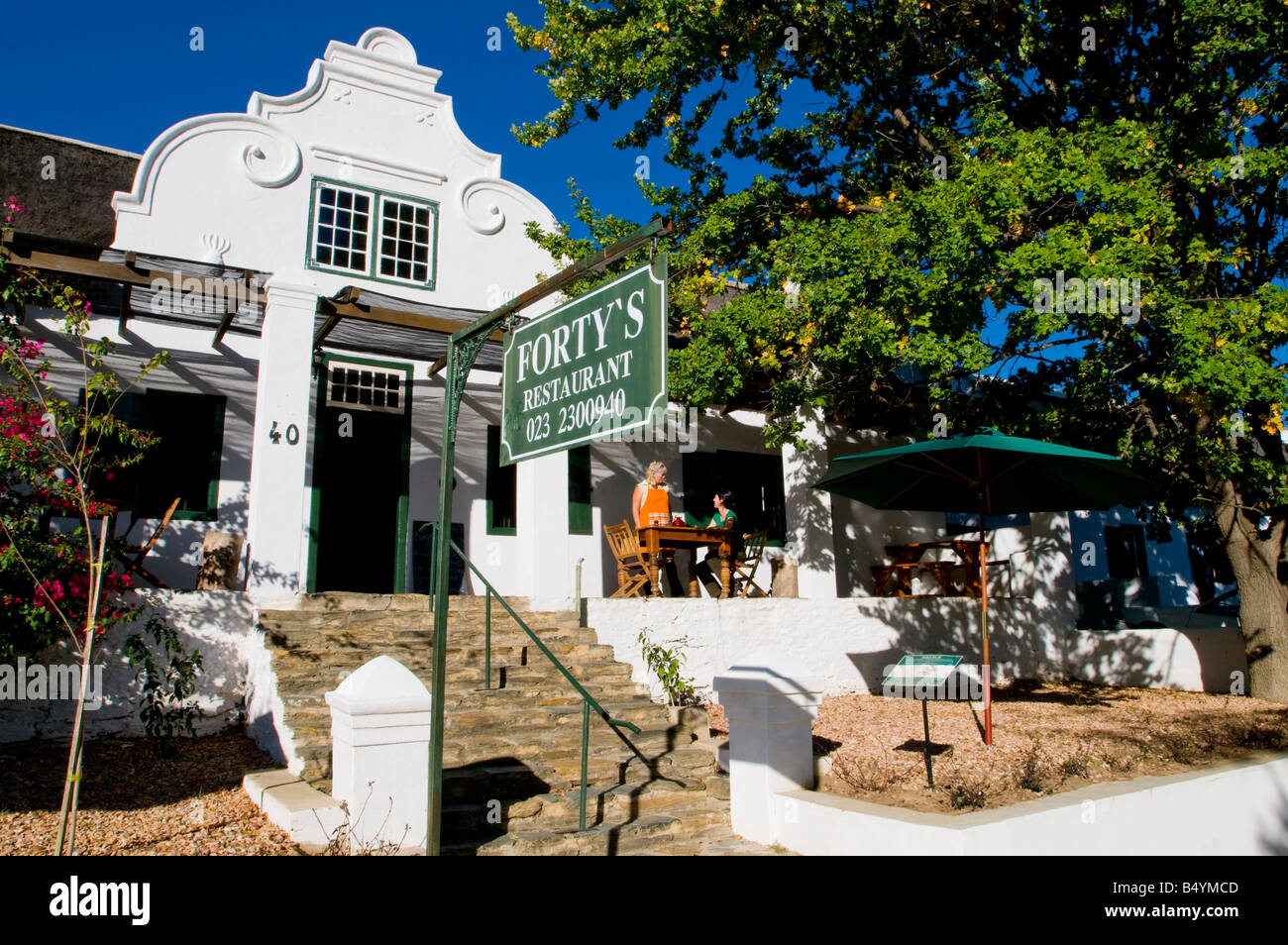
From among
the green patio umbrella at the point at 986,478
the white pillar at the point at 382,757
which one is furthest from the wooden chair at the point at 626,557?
the white pillar at the point at 382,757

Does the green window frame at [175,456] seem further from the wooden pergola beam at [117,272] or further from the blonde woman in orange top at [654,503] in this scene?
the blonde woman in orange top at [654,503]

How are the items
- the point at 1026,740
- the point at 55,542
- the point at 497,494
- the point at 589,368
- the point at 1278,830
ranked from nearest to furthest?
the point at 589,368, the point at 55,542, the point at 1278,830, the point at 1026,740, the point at 497,494

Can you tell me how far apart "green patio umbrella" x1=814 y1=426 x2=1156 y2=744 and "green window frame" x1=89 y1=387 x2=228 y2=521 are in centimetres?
684

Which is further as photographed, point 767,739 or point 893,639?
point 893,639

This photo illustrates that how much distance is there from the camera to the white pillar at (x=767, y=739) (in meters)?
6.45

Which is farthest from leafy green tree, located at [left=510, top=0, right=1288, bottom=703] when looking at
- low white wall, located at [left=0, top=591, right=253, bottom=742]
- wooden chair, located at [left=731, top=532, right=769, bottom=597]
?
low white wall, located at [left=0, top=591, right=253, bottom=742]

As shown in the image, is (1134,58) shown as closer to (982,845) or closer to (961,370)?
(961,370)

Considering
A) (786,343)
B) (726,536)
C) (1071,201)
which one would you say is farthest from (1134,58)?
(726,536)

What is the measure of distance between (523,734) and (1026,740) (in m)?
4.38

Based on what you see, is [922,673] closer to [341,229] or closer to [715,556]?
[715,556]

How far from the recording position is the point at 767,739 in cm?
648

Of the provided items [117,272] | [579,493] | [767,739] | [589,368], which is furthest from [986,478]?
[117,272]

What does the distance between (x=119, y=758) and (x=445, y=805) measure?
2797mm

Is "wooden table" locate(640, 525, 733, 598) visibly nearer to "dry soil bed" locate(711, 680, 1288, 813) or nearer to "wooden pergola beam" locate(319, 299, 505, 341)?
"dry soil bed" locate(711, 680, 1288, 813)
